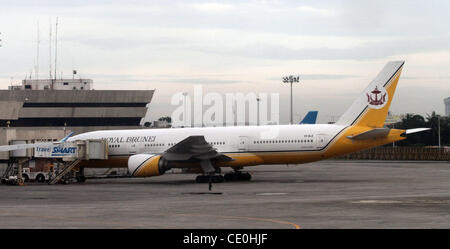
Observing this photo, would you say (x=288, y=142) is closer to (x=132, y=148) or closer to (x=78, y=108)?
(x=132, y=148)

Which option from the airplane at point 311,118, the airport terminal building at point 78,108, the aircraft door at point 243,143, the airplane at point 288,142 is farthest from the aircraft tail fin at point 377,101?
the airport terminal building at point 78,108

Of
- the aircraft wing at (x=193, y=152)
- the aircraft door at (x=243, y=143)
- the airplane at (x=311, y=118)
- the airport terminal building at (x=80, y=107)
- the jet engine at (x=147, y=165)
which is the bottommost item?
the jet engine at (x=147, y=165)

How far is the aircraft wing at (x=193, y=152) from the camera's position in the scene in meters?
42.4

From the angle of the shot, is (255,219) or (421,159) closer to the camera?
(255,219)

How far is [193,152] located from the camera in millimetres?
43062

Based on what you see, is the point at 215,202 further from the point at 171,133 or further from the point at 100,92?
the point at 100,92

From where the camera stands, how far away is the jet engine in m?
42.2

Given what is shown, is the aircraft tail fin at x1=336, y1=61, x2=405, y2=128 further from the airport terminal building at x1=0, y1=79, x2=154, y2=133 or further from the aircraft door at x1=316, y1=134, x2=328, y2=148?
the airport terminal building at x1=0, y1=79, x2=154, y2=133

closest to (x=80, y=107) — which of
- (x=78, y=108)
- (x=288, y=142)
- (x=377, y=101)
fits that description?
(x=78, y=108)

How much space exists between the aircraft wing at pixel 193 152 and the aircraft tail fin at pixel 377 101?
28.2 ft

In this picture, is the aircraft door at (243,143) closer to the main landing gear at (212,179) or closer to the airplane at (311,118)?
the main landing gear at (212,179)

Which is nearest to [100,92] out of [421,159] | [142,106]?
[142,106]

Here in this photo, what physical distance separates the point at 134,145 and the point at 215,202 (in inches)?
781
